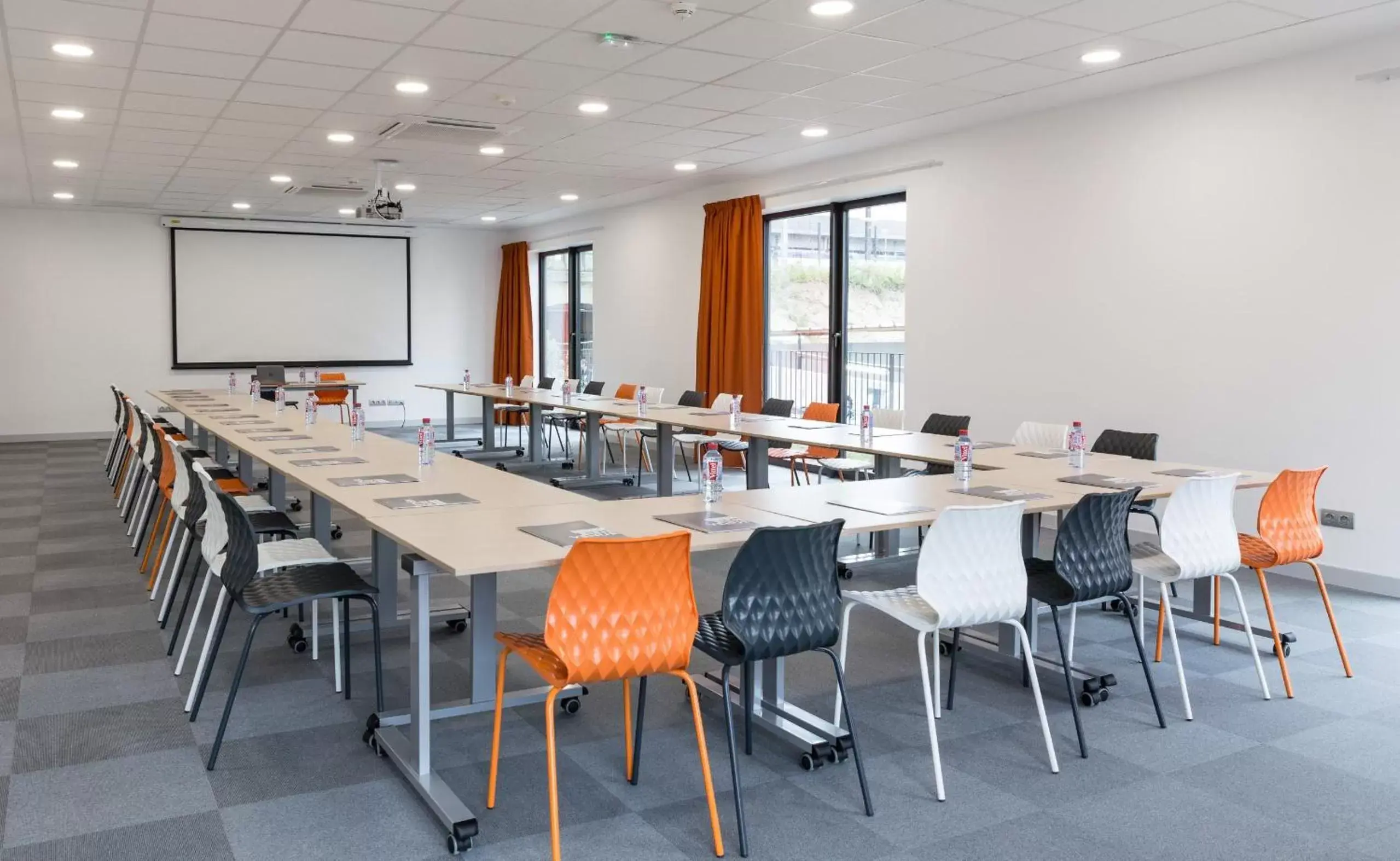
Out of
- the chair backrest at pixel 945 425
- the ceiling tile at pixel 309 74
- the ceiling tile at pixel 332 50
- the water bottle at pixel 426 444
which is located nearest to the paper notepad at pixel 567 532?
the water bottle at pixel 426 444

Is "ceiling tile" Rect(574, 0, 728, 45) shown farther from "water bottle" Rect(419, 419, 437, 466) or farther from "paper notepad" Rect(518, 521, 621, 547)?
"paper notepad" Rect(518, 521, 621, 547)

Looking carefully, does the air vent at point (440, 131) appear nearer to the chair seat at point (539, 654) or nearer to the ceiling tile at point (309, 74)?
the ceiling tile at point (309, 74)

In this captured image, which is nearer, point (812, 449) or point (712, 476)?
point (712, 476)

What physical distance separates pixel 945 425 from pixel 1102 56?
2332mm

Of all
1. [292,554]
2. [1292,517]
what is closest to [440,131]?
[292,554]

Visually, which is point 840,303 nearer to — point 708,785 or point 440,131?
point 440,131

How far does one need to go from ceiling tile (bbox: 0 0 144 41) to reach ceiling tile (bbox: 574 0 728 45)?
2116 millimetres

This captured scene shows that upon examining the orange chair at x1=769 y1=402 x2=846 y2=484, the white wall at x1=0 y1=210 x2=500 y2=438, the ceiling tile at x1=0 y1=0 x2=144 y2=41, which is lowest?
the orange chair at x1=769 y1=402 x2=846 y2=484

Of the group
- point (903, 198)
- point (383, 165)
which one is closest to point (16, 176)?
point (383, 165)

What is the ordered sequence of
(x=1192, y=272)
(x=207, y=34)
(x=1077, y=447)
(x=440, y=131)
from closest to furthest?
(x=1077, y=447) → (x=207, y=34) → (x=1192, y=272) → (x=440, y=131)

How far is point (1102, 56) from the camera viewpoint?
566cm

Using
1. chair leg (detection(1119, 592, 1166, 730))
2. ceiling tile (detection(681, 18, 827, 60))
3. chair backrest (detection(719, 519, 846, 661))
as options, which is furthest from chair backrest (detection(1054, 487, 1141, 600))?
ceiling tile (detection(681, 18, 827, 60))

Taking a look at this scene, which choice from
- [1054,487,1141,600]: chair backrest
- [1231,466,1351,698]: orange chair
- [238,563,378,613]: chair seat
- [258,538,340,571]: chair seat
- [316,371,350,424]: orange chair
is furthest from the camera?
Result: [316,371,350,424]: orange chair

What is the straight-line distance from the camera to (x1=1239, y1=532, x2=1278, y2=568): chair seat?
405cm
